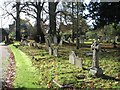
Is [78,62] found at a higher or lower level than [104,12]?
lower

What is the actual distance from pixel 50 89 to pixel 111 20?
14956 millimetres

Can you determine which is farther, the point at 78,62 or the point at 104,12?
the point at 104,12

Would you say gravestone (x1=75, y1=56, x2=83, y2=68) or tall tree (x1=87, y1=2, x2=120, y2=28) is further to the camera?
tall tree (x1=87, y1=2, x2=120, y2=28)

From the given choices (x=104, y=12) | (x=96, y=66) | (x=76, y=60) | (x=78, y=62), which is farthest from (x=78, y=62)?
(x=104, y=12)

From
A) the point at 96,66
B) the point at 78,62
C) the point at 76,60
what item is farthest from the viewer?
the point at 76,60

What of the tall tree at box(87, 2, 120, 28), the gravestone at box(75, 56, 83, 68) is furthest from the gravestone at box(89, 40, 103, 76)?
the tall tree at box(87, 2, 120, 28)

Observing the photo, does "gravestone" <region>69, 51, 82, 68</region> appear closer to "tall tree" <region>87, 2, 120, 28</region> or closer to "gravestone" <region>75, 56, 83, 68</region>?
"gravestone" <region>75, 56, 83, 68</region>

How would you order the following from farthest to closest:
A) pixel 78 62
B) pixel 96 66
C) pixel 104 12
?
pixel 104 12 < pixel 78 62 < pixel 96 66

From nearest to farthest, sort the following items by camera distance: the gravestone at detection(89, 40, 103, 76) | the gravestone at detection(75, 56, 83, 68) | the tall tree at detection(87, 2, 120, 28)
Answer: the gravestone at detection(89, 40, 103, 76) < the gravestone at detection(75, 56, 83, 68) < the tall tree at detection(87, 2, 120, 28)

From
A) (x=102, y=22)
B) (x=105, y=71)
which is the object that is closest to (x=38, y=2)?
(x=102, y=22)

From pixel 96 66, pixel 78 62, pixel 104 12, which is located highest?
pixel 104 12

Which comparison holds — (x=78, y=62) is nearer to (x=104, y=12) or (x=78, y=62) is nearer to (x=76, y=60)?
(x=76, y=60)

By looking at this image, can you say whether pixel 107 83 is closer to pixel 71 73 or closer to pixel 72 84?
pixel 72 84

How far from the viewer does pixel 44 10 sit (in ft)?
158
